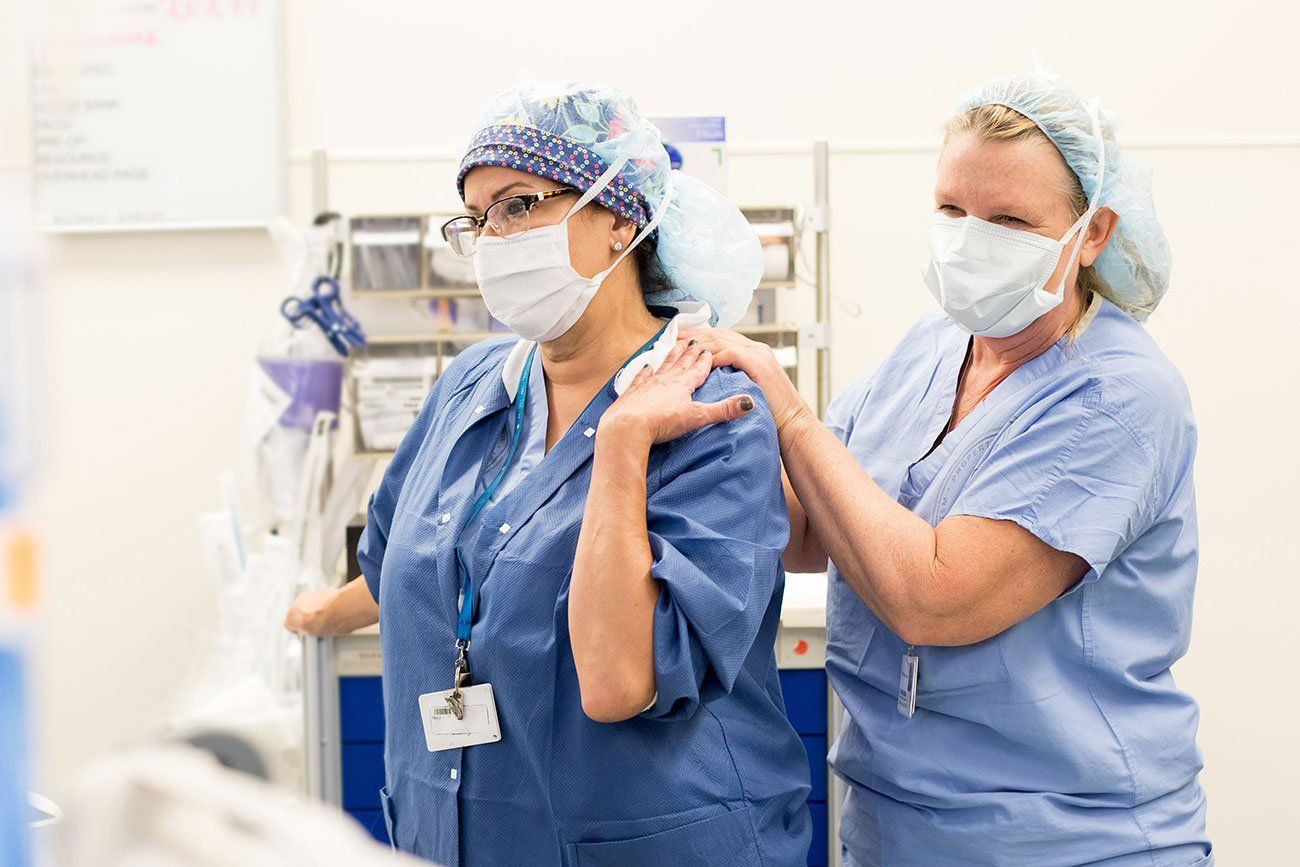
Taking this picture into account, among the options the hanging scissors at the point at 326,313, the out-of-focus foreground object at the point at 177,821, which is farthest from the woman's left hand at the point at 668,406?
the hanging scissors at the point at 326,313

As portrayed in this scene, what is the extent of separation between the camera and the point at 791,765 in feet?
3.89

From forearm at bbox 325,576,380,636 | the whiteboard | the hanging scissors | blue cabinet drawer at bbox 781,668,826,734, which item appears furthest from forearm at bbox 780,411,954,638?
the whiteboard

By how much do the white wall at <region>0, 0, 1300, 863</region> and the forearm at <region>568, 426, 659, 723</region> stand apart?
184 cm

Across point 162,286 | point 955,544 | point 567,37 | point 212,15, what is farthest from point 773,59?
point 955,544

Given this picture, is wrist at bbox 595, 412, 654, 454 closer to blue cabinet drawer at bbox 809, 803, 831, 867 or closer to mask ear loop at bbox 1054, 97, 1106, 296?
mask ear loop at bbox 1054, 97, 1106, 296

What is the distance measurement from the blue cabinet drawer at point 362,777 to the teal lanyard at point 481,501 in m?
0.95

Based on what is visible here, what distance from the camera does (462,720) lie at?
1.11m

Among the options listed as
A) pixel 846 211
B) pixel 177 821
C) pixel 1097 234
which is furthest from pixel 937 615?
pixel 846 211

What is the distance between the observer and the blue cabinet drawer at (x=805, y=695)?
6.51ft

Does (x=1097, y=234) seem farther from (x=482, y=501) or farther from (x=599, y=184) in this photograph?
(x=482, y=501)

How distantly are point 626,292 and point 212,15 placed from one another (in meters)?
1.96

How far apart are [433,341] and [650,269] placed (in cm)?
117

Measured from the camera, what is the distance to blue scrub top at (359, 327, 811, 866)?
106 centimetres

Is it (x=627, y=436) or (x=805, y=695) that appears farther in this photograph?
(x=805, y=695)
